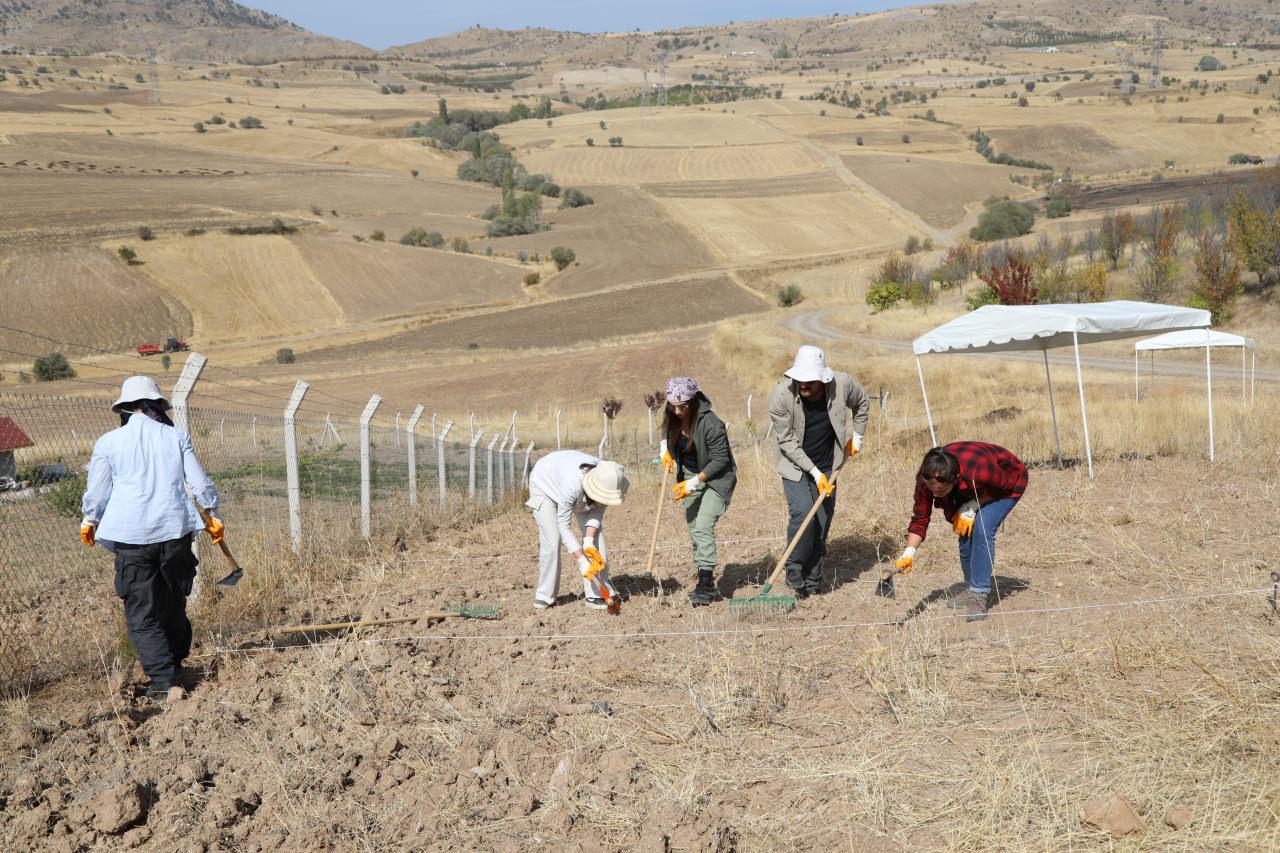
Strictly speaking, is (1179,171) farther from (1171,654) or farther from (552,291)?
(1171,654)

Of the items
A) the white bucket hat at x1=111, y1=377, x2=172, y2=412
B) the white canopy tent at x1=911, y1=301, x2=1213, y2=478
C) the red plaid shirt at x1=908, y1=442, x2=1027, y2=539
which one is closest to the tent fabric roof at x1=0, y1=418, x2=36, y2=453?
the white bucket hat at x1=111, y1=377, x2=172, y2=412

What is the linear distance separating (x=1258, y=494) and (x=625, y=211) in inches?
3047

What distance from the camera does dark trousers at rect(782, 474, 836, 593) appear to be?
296 inches

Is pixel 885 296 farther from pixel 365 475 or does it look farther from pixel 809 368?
pixel 809 368

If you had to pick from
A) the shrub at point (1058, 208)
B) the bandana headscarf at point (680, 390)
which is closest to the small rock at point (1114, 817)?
the bandana headscarf at point (680, 390)

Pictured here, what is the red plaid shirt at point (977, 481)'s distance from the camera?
6371 mm

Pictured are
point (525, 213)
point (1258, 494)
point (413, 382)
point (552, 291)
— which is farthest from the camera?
point (525, 213)

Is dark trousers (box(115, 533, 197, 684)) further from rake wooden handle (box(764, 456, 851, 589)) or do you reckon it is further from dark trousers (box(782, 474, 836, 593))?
dark trousers (box(782, 474, 836, 593))

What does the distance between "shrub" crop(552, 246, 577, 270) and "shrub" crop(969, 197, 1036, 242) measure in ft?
96.1

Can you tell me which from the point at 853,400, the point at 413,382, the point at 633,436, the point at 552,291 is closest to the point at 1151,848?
the point at 853,400

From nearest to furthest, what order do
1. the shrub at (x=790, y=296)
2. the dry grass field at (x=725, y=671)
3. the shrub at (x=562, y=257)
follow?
the dry grass field at (x=725, y=671) → the shrub at (x=790, y=296) → the shrub at (x=562, y=257)

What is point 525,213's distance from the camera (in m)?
81.6

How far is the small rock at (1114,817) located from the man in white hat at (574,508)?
362cm

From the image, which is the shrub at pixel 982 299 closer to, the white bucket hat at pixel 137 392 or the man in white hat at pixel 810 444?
the man in white hat at pixel 810 444
